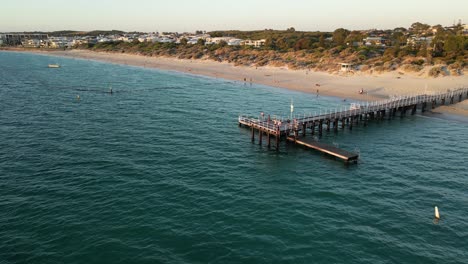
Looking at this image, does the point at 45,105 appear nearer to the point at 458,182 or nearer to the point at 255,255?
the point at 255,255

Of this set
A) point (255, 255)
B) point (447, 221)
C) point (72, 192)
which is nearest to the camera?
point (255, 255)

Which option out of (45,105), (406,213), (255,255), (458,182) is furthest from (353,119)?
(45,105)

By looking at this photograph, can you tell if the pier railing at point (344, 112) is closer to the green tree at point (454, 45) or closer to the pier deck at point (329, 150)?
the pier deck at point (329, 150)

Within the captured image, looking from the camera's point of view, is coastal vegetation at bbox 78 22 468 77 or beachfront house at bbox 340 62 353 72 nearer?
coastal vegetation at bbox 78 22 468 77

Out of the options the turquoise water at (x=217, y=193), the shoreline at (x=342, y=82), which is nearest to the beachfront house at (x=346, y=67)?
the shoreline at (x=342, y=82)

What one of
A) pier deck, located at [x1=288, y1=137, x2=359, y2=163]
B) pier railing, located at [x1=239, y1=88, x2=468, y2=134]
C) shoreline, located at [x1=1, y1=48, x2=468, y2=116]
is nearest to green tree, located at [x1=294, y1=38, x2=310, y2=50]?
shoreline, located at [x1=1, y1=48, x2=468, y2=116]

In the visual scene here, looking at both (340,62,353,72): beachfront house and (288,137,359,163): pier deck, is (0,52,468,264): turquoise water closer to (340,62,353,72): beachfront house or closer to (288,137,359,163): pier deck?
(288,137,359,163): pier deck
